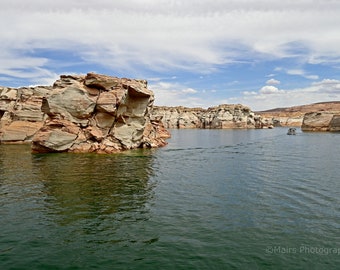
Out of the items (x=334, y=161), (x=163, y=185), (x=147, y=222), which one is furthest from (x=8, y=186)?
(x=334, y=161)

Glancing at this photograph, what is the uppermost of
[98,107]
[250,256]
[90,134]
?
[98,107]

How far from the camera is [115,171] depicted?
32.1 m

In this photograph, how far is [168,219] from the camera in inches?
688

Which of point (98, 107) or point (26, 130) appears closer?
point (98, 107)

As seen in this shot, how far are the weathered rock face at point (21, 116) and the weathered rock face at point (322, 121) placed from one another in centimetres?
10934

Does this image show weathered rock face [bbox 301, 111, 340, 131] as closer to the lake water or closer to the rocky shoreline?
the rocky shoreline

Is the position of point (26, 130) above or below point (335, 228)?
above

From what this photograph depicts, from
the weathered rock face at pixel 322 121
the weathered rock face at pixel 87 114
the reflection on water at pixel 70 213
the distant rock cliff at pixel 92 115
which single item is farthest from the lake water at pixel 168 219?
the weathered rock face at pixel 322 121

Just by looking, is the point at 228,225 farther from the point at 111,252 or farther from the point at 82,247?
the point at 82,247

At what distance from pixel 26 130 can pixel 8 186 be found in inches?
1616

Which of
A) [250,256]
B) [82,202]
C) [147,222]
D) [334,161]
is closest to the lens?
[250,256]

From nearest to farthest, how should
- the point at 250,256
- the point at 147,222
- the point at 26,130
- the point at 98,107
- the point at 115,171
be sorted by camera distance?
the point at 250,256
the point at 147,222
the point at 115,171
the point at 98,107
the point at 26,130

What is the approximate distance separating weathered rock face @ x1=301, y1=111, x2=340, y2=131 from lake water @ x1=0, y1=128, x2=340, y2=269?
104075 mm

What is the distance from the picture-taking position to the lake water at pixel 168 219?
1272 cm
